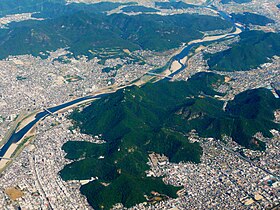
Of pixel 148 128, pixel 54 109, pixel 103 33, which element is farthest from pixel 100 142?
pixel 103 33

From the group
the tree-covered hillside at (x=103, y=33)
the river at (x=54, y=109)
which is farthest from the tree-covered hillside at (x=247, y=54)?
the tree-covered hillside at (x=103, y=33)

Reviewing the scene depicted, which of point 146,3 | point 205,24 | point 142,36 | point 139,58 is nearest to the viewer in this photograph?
point 139,58

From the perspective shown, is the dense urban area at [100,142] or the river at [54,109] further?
the river at [54,109]

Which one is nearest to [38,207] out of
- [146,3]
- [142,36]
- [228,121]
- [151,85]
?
[228,121]

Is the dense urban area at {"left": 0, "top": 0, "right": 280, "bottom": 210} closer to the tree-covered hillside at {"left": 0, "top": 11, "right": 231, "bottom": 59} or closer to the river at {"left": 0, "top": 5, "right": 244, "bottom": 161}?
the river at {"left": 0, "top": 5, "right": 244, "bottom": 161}

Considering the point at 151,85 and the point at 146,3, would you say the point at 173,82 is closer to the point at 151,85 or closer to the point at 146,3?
the point at 151,85

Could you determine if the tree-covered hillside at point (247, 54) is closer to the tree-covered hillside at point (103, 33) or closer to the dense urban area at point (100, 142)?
the dense urban area at point (100, 142)

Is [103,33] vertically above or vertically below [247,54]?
below

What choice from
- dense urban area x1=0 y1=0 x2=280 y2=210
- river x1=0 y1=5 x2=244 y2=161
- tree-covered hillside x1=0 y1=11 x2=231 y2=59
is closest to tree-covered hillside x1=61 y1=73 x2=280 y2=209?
dense urban area x1=0 y1=0 x2=280 y2=210

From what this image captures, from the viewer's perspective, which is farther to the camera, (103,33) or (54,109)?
(103,33)

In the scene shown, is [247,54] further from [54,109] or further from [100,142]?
[100,142]

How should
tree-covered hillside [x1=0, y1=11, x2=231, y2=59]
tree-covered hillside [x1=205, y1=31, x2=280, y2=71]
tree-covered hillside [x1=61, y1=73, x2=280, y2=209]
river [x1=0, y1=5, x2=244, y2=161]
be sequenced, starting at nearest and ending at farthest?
1. tree-covered hillside [x1=61, y1=73, x2=280, y2=209]
2. river [x1=0, y1=5, x2=244, y2=161]
3. tree-covered hillside [x1=205, y1=31, x2=280, y2=71]
4. tree-covered hillside [x1=0, y1=11, x2=231, y2=59]
